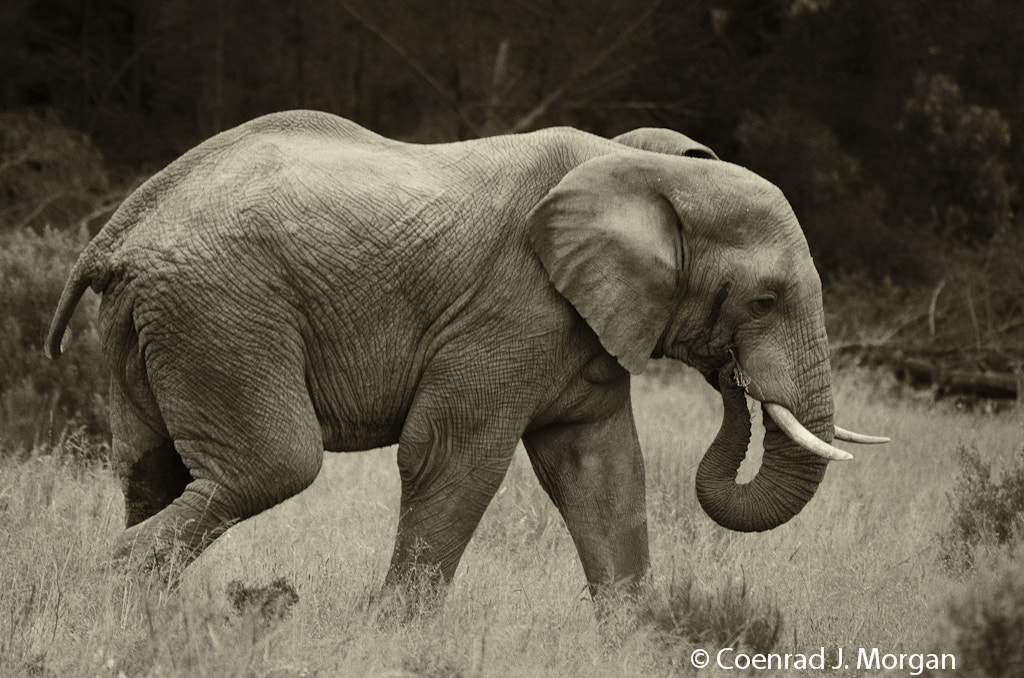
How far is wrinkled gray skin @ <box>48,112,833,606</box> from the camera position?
556cm

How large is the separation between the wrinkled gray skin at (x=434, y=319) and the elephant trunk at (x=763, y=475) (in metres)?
0.01

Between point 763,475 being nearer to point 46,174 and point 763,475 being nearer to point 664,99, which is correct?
point 46,174

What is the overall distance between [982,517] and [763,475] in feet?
6.08

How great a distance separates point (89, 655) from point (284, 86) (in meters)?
13.1

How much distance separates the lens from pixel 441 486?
5.82m

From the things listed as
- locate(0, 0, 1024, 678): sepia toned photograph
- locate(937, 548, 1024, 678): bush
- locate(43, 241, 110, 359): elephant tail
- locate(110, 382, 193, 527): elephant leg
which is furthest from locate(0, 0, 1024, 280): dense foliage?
locate(937, 548, 1024, 678): bush

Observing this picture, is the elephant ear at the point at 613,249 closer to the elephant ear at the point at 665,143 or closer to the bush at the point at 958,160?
the elephant ear at the point at 665,143

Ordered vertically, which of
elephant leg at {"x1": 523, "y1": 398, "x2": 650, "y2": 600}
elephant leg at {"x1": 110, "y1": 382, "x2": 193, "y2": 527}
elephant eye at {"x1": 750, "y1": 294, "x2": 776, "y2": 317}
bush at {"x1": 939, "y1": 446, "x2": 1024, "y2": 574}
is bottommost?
bush at {"x1": 939, "y1": 446, "x2": 1024, "y2": 574}

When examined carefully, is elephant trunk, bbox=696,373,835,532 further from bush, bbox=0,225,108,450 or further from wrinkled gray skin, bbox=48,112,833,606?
bush, bbox=0,225,108,450

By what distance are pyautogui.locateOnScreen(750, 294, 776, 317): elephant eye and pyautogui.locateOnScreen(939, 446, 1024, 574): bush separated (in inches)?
73.4

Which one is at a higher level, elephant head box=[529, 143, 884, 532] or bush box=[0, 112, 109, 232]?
elephant head box=[529, 143, 884, 532]

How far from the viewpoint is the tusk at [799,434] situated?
5.87 m

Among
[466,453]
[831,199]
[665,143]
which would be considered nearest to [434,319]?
[466,453]

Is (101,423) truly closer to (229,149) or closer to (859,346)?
(229,149)
